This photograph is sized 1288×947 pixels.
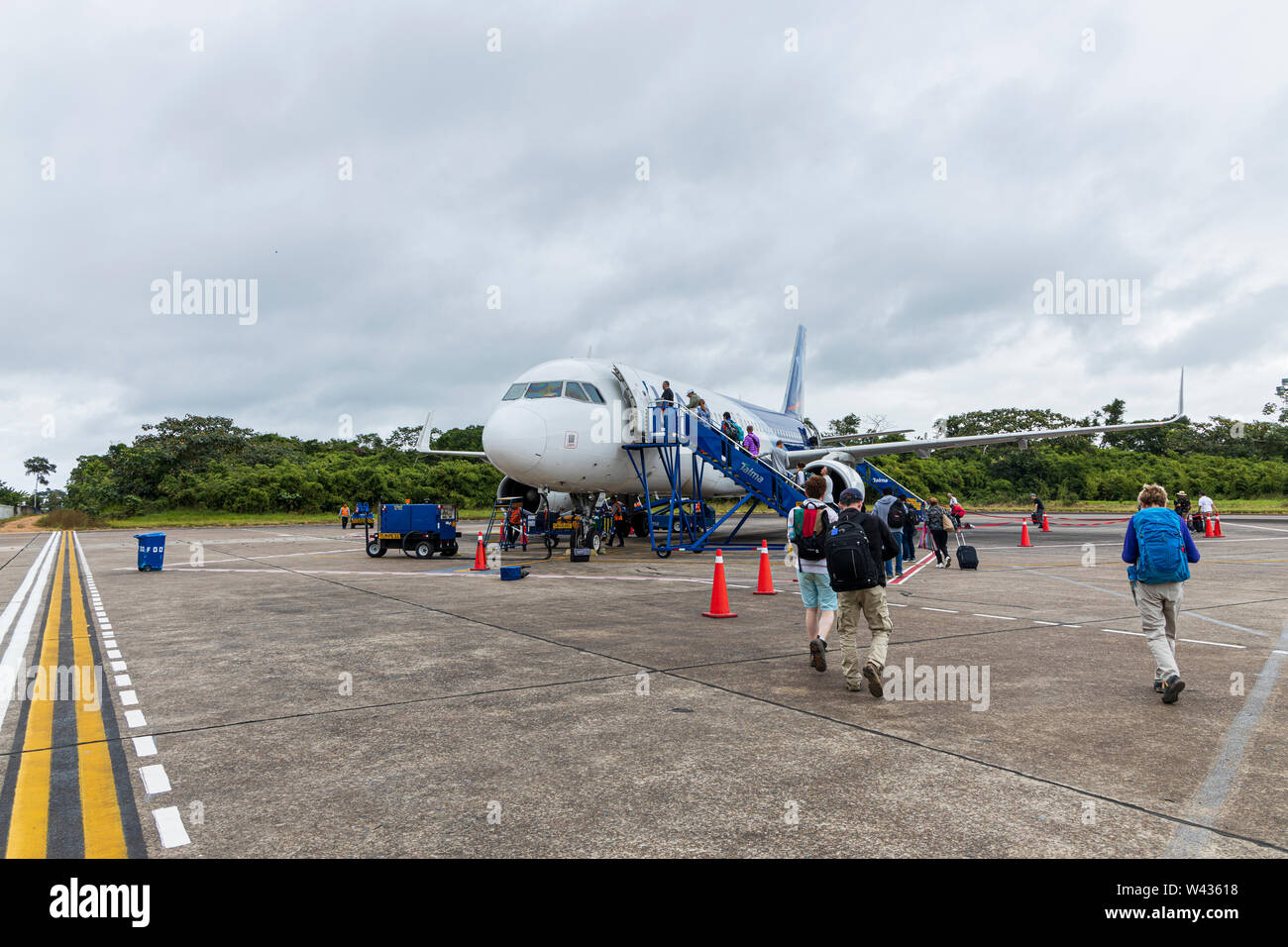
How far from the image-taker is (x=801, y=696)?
631 cm

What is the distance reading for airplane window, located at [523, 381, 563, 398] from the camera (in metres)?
18.5

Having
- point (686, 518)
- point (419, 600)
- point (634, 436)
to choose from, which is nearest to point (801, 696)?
point (419, 600)

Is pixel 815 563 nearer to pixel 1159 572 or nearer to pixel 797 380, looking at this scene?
pixel 1159 572

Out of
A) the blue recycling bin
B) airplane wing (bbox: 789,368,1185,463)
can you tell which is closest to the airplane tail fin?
airplane wing (bbox: 789,368,1185,463)

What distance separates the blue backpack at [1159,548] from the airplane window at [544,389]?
13.7 m

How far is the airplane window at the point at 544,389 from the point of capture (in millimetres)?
18500

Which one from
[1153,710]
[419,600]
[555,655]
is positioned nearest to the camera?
[1153,710]

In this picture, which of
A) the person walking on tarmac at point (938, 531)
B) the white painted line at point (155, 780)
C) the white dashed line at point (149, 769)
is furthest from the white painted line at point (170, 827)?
the person walking on tarmac at point (938, 531)

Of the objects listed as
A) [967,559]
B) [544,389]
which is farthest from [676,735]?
[544,389]

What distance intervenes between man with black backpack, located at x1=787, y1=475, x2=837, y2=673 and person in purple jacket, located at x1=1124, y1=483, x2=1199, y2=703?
241 cm

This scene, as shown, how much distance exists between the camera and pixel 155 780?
Result: 4.54m

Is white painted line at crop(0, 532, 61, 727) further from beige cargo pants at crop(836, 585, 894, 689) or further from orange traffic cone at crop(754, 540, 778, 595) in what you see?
orange traffic cone at crop(754, 540, 778, 595)
